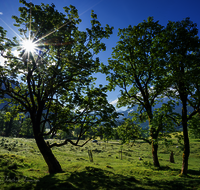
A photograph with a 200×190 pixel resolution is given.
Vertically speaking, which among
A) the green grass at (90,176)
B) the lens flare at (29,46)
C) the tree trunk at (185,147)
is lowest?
the green grass at (90,176)

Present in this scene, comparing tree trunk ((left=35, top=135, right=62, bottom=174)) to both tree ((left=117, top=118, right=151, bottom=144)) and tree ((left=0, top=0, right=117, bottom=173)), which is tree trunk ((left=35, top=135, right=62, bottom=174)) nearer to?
tree ((left=0, top=0, right=117, bottom=173))

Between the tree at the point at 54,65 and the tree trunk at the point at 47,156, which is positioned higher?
the tree at the point at 54,65

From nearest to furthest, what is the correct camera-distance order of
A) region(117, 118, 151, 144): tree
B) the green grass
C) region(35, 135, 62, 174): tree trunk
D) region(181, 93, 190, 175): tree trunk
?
the green grass → region(35, 135, 62, 174): tree trunk → region(181, 93, 190, 175): tree trunk → region(117, 118, 151, 144): tree

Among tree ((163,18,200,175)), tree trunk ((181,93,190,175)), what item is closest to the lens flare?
tree ((163,18,200,175))

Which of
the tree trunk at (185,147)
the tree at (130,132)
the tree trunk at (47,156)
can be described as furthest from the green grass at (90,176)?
the tree at (130,132)

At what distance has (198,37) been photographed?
14.5 meters

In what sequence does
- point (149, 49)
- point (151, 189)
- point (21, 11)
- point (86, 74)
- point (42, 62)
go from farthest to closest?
1. point (149, 49)
2. point (86, 74)
3. point (42, 62)
4. point (21, 11)
5. point (151, 189)

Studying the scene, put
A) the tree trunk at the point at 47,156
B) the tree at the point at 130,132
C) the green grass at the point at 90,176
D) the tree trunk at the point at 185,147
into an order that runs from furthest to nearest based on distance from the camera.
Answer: the tree at the point at 130,132, the tree trunk at the point at 185,147, the tree trunk at the point at 47,156, the green grass at the point at 90,176

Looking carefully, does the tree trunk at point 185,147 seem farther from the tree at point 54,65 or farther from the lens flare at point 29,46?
the lens flare at point 29,46

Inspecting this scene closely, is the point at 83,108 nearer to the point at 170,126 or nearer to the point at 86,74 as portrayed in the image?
the point at 86,74

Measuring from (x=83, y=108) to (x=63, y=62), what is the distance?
19.3 feet

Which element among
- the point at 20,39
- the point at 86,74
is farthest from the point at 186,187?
the point at 20,39

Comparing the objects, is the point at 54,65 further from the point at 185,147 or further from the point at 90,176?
the point at 185,147

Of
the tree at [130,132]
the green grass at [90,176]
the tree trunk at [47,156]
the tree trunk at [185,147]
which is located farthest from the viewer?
the tree at [130,132]
